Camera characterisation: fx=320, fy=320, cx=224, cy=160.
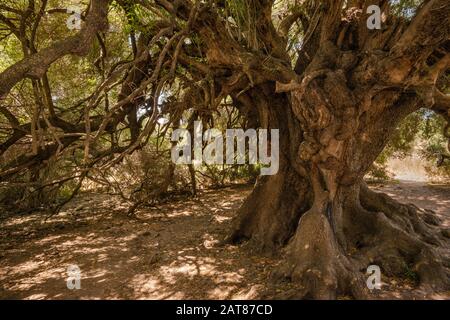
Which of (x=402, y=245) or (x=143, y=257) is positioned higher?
(x=402, y=245)

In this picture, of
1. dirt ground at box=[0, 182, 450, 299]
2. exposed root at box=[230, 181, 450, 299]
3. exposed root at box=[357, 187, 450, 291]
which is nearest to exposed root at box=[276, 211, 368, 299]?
exposed root at box=[230, 181, 450, 299]

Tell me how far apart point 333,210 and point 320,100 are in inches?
61.3

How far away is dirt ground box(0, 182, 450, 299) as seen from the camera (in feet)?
12.7

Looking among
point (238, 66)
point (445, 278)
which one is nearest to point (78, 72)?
point (238, 66)

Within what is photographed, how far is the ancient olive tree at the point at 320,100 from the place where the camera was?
353cm

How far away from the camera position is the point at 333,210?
175 inches

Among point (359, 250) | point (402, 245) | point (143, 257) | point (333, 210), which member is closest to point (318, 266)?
point (333, 210)

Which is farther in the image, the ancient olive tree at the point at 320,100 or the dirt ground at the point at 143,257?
the dirt ground at the point at 143,257

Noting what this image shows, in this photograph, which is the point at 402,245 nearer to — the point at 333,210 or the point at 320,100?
the point at 333,210

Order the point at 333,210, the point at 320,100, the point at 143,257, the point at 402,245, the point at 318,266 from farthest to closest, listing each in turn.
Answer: the point at 143,257 → the point at 333,210 → the point at 402,245 → the point at 320,100 → the point at 318,266

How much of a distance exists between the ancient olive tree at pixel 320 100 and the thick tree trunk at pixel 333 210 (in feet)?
0.05

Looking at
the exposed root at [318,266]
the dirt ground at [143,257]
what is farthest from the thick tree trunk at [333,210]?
the dirt ground at [143,257]

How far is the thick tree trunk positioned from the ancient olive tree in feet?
0.05

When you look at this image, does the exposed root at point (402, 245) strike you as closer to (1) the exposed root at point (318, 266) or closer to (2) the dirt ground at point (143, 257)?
(2) the dirt ground at point (143, 257)
